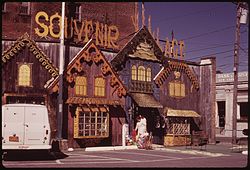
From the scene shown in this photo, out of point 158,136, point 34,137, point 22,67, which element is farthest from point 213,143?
point 34,137

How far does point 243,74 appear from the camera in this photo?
154ft

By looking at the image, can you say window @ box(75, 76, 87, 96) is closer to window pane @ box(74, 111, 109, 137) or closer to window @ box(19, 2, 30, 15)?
window pane @ box(74, 111, 109, 137)

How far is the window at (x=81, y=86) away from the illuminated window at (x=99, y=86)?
793 mm

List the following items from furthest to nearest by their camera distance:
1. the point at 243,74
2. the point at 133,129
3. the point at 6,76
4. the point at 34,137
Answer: the point at 243,74 → the point at 133,129 → the point at 6,76 → the point at 34,137

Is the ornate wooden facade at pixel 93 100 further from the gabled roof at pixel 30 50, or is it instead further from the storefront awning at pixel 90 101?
the gabled roof at pixel 30 50

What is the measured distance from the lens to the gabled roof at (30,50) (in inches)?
859

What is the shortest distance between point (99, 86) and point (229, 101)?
27.7m

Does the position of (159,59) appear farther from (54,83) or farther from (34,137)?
(34,137)

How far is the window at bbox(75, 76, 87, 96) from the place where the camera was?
929 inches

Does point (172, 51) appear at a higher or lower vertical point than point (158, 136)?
higher

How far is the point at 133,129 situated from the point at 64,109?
210 inches

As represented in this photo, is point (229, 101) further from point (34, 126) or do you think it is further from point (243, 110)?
point (34, 126)

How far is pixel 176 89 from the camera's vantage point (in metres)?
29.8

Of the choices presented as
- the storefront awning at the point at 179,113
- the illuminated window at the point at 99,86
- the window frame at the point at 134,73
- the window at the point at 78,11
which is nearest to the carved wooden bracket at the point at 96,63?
the illuminated window at the point at 99,86
